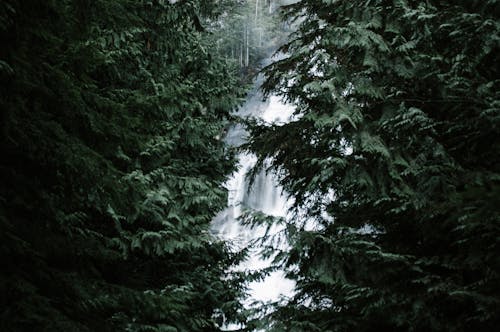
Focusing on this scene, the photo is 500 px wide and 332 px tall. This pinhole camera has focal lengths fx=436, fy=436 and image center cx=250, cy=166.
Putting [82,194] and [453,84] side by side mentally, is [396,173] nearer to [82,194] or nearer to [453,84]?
[453,84]

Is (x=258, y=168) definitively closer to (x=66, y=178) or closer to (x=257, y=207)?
(x=66, y=178)

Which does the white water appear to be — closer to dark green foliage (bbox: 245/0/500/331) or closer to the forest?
the forest

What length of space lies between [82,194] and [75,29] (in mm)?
1522

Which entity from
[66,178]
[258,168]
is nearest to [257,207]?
[258,168]

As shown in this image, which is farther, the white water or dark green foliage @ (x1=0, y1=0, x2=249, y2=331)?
the white water

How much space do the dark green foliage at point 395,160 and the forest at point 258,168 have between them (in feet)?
0.09

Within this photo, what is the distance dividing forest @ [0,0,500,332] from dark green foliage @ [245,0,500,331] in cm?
3

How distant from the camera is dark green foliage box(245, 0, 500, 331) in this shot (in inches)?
186

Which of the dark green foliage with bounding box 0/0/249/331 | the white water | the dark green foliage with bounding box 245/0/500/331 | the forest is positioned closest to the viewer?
the dark green foliage with bounding box 0/0/249/331

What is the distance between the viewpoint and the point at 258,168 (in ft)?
23.3

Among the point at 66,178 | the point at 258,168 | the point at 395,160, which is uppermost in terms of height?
the point at 258,168

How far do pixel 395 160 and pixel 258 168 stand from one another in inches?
90.0

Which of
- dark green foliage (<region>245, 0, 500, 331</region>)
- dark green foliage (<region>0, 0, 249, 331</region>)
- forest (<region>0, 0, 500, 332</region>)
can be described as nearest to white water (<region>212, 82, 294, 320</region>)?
forest (<region>0, 0, 500, 332</region>)

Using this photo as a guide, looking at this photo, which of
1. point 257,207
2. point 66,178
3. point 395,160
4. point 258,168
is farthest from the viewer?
point 257,207
